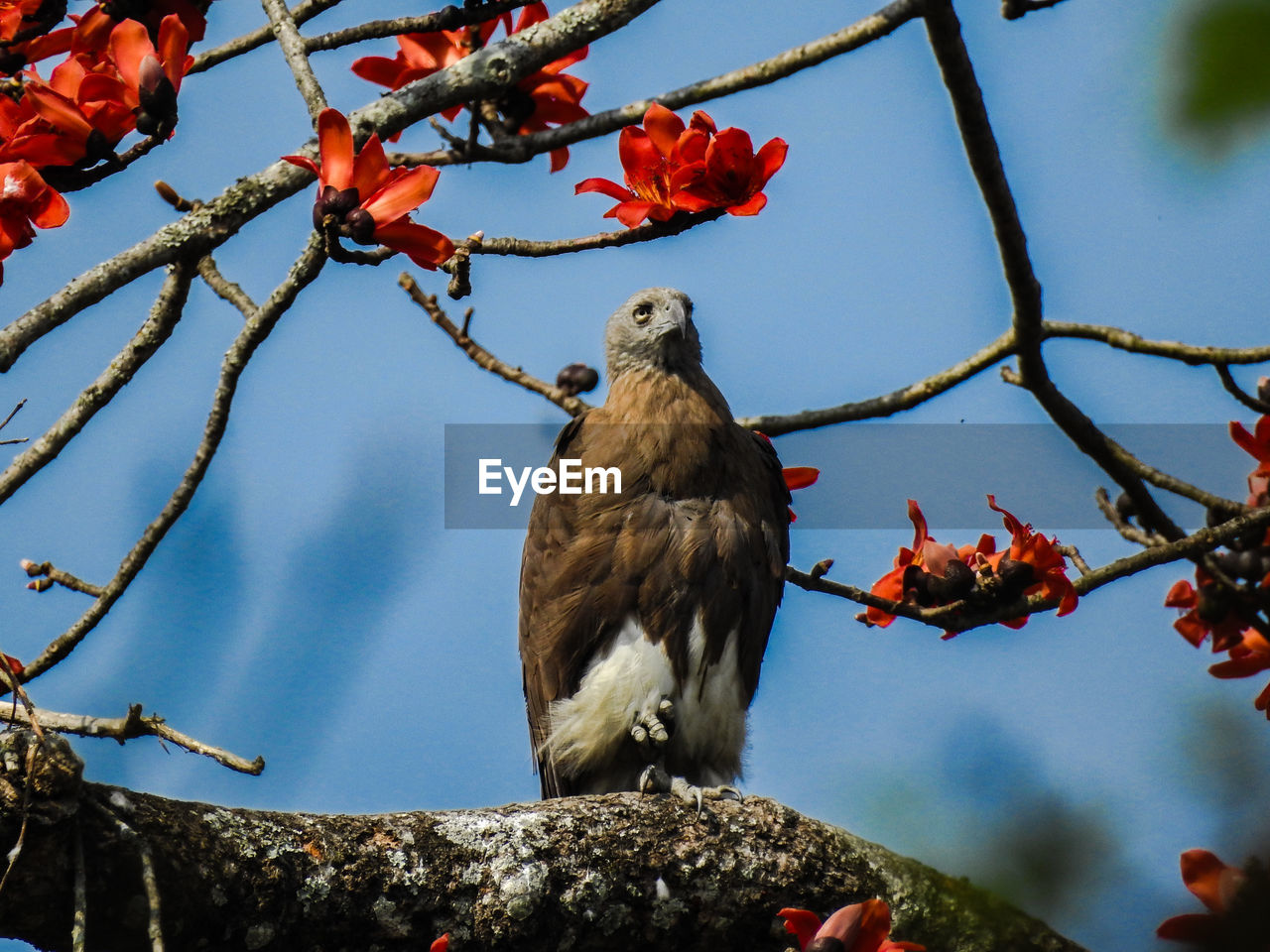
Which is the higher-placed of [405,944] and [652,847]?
[652,847]

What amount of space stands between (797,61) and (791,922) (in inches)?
76.0

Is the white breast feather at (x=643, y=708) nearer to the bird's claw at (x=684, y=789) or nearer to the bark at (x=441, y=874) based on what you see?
the bird's claw at (x=684, y=789)

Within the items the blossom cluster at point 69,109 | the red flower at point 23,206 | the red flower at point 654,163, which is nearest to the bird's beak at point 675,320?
the red flower at point 654,163

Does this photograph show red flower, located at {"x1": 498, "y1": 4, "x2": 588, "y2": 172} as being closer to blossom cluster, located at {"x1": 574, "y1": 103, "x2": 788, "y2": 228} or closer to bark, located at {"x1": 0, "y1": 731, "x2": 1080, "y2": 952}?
blossom cluster, located at {"x1": 574, "y1": 103, "x2": 788, "y2": 228}

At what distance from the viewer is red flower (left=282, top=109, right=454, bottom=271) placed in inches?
100

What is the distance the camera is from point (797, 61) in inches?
117

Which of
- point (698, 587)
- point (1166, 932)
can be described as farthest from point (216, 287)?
point (1166, 932)

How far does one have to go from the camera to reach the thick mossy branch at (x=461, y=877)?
6.60 feet

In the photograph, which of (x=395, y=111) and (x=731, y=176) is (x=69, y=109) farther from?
(x=731, y=176)

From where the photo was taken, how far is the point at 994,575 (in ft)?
9.62

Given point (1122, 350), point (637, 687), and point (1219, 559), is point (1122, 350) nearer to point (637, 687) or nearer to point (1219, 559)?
point (1219, 559)

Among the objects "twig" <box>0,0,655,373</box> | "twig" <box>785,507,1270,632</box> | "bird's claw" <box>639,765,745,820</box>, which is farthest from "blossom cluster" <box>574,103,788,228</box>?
"bird's claw" <box>639,765,745,820</box>

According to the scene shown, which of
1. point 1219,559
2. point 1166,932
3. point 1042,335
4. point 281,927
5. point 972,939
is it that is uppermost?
point 1042,335

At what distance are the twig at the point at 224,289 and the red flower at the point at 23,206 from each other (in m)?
0.98
